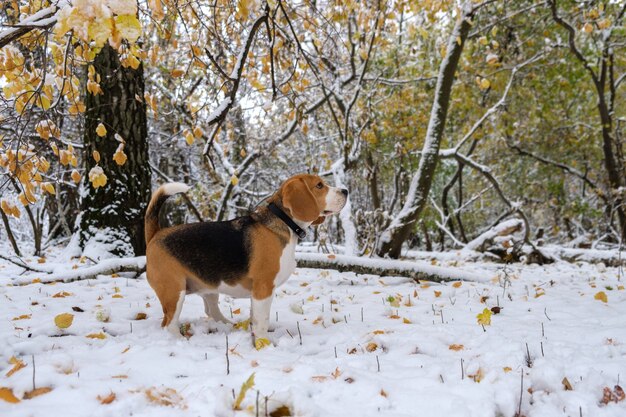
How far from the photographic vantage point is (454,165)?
666 inches

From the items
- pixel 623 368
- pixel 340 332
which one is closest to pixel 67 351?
pixel 340 332

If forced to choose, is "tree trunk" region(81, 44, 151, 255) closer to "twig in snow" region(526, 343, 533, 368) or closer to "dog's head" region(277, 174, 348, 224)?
"dog's head" region(277, 174, 348, 224)

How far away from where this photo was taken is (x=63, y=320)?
319 centimetres

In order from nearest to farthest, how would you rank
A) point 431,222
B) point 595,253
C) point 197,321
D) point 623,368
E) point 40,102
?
1. point 623,368
2. point 40,102
3. point 197,321
4. point 595,253
5. point 431,222

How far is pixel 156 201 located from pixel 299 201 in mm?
1173

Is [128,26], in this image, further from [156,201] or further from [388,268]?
[388,268]

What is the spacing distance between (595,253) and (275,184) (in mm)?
10533

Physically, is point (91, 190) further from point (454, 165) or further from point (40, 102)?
point (454, 165)

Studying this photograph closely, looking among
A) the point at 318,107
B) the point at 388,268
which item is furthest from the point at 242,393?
the point at 318,107

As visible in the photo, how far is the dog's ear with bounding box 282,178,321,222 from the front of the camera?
3455 millimetres

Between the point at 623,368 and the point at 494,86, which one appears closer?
the point at 623,368

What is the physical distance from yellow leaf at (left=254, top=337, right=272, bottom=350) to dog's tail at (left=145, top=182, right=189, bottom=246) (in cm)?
125

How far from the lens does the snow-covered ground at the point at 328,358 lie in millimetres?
2031

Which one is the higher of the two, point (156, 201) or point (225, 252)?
point (156, 201)
